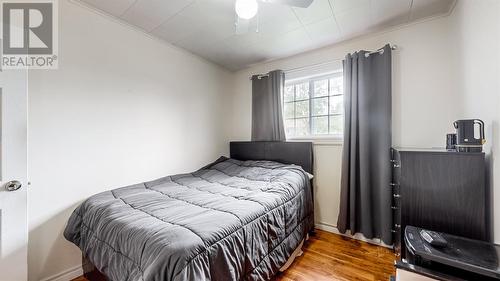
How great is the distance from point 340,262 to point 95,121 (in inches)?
106

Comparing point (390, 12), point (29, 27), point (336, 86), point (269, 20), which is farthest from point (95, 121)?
point (390, 12)

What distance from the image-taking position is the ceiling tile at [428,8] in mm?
1887

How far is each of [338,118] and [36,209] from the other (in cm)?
316

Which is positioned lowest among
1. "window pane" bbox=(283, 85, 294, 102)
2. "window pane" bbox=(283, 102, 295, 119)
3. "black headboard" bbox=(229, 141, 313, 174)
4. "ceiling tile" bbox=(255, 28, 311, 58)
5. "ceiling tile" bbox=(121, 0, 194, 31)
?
"black headboard" bbox=(229, 141, 313, 174)

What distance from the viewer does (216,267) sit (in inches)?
42.9

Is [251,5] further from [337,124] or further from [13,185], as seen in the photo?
[13,185]

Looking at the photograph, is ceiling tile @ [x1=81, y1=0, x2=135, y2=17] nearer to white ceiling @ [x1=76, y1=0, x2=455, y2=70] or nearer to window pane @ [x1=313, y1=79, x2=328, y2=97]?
white ceiling @ [x1=76, y1=0, x2=455, y2=70]

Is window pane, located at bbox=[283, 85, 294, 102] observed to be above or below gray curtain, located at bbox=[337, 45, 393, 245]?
above

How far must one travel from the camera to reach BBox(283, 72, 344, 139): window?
8.98 ft

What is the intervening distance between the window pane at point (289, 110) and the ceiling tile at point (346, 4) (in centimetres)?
135

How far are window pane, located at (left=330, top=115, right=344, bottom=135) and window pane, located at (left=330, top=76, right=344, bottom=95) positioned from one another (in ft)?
1.06

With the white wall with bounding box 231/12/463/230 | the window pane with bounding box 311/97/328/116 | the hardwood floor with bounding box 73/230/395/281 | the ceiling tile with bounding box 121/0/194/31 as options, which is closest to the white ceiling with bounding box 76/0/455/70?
the ceiling tile with bounding box 121/0/194/31

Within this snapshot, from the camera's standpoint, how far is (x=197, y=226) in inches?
46.3

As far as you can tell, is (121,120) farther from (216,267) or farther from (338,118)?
(338,118)
